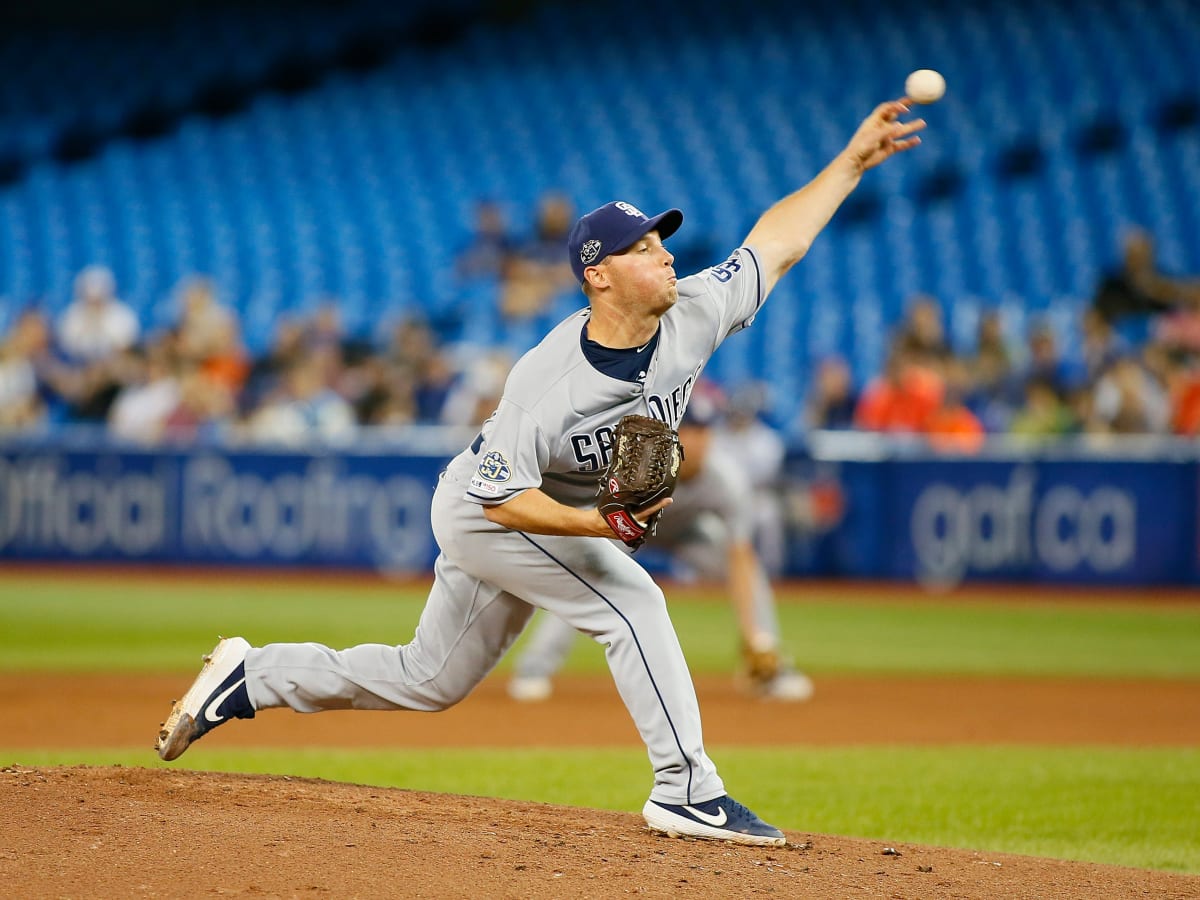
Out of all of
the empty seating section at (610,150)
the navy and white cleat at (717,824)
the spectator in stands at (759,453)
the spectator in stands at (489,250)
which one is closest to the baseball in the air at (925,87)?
the navy and white cleat at (717,824)

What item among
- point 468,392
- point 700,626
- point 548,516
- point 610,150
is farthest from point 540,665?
point 610,150

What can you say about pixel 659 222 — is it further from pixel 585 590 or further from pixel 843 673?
pixel 843 673

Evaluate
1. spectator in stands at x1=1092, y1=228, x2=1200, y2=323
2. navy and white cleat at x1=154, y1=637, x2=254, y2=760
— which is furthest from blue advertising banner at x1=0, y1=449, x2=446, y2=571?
navy and white cleat at x1=154, y1=637, x2=254, y2=760

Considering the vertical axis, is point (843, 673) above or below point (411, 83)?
below

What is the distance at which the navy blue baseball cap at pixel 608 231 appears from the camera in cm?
448

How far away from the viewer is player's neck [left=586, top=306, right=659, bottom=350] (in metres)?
4.53

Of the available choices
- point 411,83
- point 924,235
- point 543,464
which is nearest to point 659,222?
point 543,464

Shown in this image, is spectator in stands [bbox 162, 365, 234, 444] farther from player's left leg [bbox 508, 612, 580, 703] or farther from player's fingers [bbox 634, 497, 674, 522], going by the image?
player's fingers [bbox 634, 497, 674, 522]

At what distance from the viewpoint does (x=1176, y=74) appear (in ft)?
63.1

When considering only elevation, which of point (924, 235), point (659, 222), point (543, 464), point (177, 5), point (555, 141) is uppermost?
point (177, 5)

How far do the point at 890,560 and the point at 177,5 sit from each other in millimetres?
15394

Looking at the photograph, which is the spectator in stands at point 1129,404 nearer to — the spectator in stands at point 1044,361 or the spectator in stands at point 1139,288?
the spectator in stands at point 1044,361

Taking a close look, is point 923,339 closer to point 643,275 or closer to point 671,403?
point 671,403

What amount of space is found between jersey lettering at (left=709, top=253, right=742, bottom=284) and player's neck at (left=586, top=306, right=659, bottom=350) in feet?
1.27
